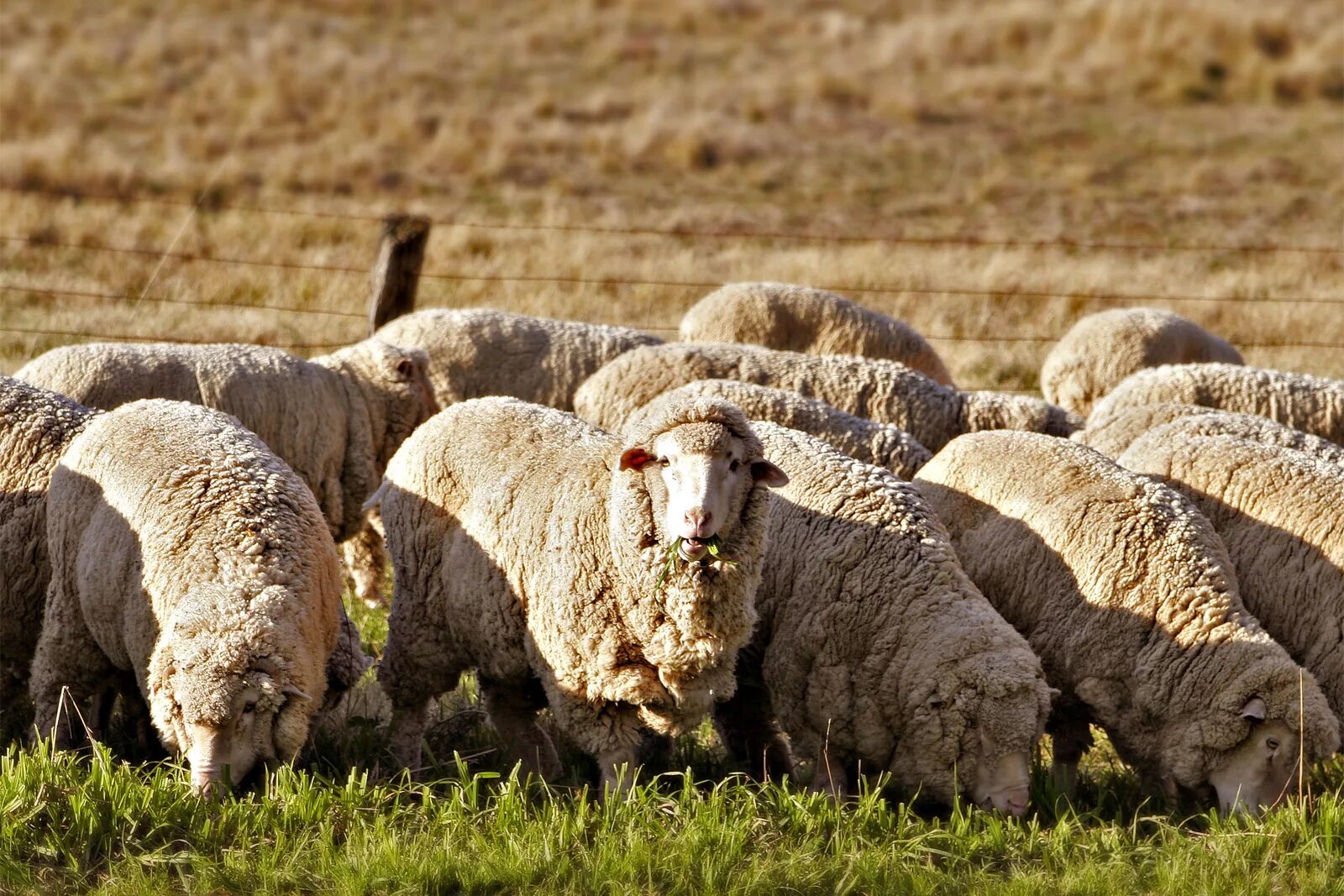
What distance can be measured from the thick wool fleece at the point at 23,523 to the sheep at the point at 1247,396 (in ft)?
16.3

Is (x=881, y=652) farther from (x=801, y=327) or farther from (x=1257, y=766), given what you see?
(x=801, y=327)

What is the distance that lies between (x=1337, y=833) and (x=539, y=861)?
2451 millimetres

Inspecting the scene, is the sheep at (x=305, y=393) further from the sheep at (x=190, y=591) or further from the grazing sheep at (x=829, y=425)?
the grazing sheep at (x=829, y=425)

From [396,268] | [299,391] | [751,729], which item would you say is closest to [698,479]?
[751,729]

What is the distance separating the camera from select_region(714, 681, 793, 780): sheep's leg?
605cm

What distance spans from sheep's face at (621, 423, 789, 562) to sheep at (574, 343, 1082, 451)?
301 cm

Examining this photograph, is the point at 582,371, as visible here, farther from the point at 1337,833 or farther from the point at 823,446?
the point at 1337,833

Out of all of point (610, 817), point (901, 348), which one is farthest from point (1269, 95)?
point (610, 817)

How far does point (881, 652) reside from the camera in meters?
5.55

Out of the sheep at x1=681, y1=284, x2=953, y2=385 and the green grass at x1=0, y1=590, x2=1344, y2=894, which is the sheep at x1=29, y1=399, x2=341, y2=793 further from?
the sheep at x1=681, y1=284, x2=953, y2=385

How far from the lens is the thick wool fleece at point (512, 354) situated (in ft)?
30.1

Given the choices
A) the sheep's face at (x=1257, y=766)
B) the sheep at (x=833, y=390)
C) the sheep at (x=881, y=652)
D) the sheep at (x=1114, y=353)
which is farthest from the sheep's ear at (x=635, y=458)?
the sheep at (x=1114, y=353)

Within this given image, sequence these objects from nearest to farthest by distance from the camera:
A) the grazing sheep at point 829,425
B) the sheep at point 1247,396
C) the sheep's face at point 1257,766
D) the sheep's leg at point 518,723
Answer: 1. the sheep's face at point 1257,766
2. the sheep's leg at point 518,723
3. the grazing sheep at point 829,425
4. the sheep at point 1247,396

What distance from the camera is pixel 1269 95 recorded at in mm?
25578
